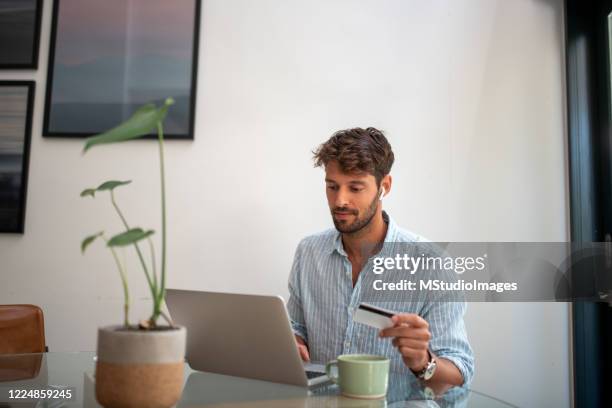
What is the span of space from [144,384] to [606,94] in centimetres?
204

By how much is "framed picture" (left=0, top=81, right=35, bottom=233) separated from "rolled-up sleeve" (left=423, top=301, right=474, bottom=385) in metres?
1.79

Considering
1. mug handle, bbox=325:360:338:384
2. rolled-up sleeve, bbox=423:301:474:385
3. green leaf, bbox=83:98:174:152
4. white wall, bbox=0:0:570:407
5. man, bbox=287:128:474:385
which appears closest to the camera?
green leaf, bbox=83:98:174:152

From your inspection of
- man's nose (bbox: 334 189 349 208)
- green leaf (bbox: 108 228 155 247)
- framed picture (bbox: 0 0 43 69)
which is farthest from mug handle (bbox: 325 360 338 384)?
framed picture (bbox: 0 0 43 69)

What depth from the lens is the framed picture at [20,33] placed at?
235 centimetres

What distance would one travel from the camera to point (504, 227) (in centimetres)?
217

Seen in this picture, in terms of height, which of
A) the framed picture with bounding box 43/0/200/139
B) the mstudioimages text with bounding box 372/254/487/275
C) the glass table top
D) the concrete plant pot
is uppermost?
the framed picture with bounding box 43/0/200/139

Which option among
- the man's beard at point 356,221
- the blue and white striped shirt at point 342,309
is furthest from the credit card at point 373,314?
the man's beard at point 356,221

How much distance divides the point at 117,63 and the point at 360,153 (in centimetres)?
127

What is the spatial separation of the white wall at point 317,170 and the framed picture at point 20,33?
0.28 m

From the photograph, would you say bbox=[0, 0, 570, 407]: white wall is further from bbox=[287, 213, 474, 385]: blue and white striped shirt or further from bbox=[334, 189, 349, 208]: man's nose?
bbox=[334, 189, 349, 208]: man's nose

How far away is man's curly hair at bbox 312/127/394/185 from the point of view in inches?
68.0

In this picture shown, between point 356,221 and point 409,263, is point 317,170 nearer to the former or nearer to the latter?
point 356,221

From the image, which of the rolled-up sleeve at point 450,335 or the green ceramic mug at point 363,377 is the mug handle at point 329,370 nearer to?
the green ceramic mug at point 363,377

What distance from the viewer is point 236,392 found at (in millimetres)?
1085
